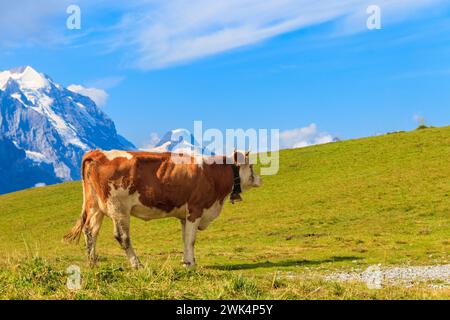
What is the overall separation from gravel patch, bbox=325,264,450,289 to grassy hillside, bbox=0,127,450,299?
3.15 feet

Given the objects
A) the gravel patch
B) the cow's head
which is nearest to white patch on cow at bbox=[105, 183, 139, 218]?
the cow's head

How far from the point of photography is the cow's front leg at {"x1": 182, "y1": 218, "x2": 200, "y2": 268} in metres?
15.6

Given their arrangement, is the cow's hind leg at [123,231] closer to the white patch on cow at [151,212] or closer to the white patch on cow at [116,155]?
the white patch on cow at [151,212]

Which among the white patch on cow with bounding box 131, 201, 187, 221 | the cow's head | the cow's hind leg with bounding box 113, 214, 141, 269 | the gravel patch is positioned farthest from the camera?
the cow's head

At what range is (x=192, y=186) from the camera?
1580 centimetres

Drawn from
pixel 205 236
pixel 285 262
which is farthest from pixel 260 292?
pixel 205 236

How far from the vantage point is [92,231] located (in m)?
15.3

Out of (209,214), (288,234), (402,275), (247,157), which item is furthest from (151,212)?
(288,234)

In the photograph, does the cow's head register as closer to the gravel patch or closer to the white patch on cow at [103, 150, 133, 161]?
the white patch on cow at [103, 150, 133, 161]

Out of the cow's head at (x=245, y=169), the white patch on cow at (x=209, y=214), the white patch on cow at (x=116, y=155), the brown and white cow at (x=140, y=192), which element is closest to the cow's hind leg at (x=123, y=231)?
the brown and white cow at (x=140, y=192)

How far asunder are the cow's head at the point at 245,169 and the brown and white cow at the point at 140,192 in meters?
1.55
